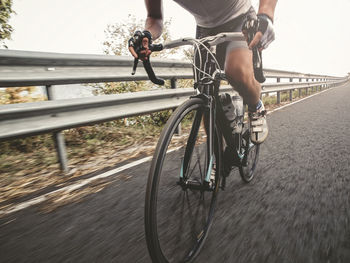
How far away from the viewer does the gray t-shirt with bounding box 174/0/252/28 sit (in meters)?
2.15

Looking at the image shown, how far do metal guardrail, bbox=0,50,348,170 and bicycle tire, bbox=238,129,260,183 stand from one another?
4.82ft

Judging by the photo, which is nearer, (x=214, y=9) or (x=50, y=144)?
(x=214, y=9)

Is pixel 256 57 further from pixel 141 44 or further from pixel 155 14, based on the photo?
pixel 155 14

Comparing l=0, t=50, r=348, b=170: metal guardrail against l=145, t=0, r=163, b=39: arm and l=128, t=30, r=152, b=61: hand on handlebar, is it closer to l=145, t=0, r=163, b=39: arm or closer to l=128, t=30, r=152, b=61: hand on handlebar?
l=145, t=0, r=163, b=39: arm

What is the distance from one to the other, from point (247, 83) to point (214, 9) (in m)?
0.67

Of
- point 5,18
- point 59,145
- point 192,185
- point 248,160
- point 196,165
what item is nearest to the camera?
point 192,185

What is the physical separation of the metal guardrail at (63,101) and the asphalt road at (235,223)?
0.73 metres

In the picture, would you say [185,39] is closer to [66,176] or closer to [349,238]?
[349,238]

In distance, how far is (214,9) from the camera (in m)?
2.20

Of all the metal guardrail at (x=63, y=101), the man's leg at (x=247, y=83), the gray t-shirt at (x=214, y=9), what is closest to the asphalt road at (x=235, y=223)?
the man's leg at (x=247, y=83)

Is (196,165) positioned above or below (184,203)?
above

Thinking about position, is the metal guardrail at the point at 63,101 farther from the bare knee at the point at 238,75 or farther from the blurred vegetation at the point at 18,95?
the bare knee at the point at 238,75

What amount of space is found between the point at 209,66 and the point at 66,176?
187 centimetres

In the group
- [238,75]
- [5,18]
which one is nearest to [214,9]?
[238,75]
